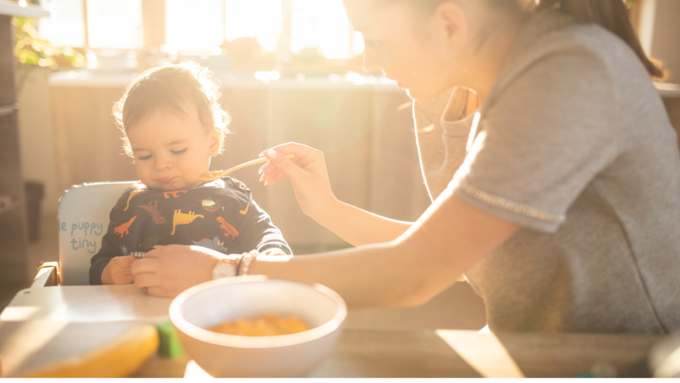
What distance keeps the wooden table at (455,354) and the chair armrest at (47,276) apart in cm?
31

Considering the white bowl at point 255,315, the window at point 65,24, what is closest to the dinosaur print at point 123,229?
the white bowl at point 255,315

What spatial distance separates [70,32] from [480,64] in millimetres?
3933

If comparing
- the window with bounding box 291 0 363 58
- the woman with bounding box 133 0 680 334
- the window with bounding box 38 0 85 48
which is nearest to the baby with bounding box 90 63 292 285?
the woman with bounding box 133 0 680 334

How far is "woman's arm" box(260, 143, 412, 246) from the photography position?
40.8 inches

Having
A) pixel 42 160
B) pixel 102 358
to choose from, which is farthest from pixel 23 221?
pixel 102 358

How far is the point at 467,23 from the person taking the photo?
0.70 meters

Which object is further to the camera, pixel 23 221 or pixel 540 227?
pixel 23 221

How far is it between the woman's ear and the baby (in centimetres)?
56

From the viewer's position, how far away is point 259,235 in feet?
3.76

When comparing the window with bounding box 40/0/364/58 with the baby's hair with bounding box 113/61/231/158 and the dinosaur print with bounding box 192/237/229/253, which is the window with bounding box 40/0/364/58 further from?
the dinosaur print with bounding box 192/237/229/253

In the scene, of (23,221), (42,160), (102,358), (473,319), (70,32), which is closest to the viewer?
(102,358)

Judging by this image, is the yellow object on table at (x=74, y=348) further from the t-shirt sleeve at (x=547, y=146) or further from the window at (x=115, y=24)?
the window at (x=115, y=24)

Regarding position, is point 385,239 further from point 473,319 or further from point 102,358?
point 473,319

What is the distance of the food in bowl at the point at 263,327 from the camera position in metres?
0.48
